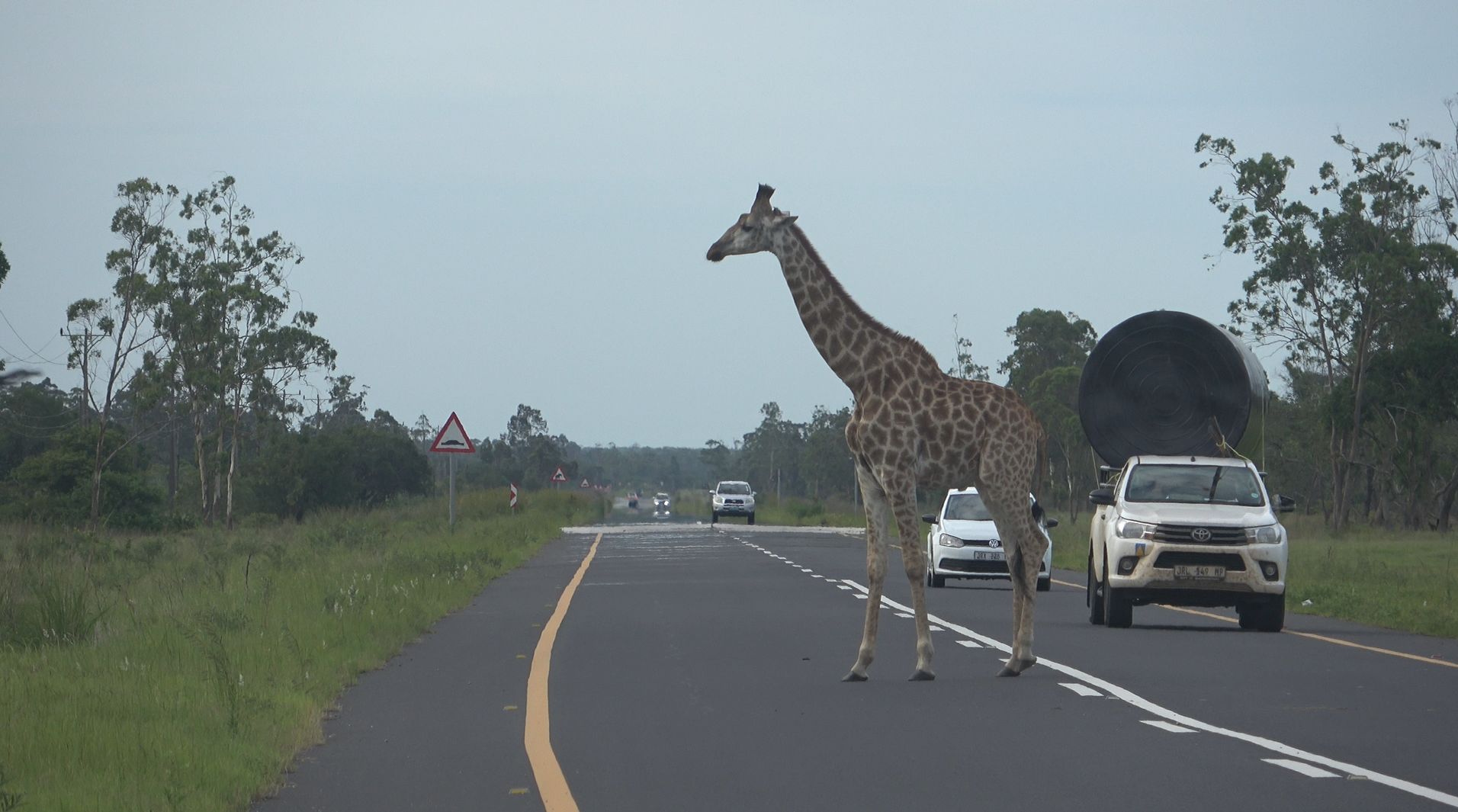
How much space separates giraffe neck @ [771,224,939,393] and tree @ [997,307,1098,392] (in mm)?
79053

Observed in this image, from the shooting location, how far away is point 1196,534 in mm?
18281

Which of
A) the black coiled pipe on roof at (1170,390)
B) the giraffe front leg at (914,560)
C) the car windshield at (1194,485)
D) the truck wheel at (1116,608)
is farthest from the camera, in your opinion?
the black coiled pipe on roof at (1170,390)

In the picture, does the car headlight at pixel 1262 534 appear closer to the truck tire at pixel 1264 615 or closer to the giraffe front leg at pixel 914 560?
the truck tire at pixel 1264 615

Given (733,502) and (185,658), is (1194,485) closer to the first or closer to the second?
(185,658)

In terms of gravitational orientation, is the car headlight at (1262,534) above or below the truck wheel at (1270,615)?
above

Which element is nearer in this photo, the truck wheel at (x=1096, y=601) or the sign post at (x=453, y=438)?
the truck wheel at (x=1096, y=601)

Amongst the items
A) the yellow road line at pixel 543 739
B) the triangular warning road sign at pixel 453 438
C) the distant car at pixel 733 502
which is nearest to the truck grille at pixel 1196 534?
the yellow road line at pixel 543 739

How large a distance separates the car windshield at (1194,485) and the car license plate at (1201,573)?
111 centimetres

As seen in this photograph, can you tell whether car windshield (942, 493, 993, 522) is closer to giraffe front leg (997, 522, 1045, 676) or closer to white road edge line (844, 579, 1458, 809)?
white road edge line (844, 579, 1458, 809)

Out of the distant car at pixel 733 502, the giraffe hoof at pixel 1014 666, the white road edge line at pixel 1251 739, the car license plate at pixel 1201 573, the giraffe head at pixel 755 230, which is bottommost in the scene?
the white road edge line at pixel 1251 739

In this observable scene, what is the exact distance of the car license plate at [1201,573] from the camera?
1812cm

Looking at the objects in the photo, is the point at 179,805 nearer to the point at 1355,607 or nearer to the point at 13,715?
→ the point at 13,715

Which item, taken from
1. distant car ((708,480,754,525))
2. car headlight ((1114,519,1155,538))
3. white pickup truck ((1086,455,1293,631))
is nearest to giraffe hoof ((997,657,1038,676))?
white pickup truck ((1086,455,1293,631))

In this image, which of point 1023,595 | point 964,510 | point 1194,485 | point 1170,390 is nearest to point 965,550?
point 964,510
